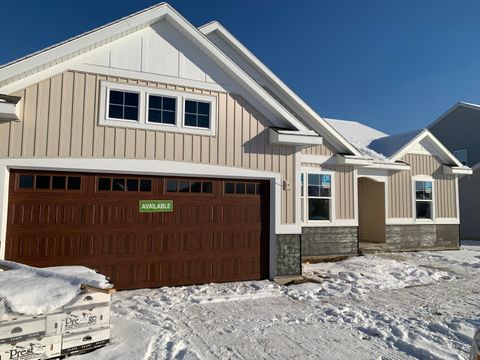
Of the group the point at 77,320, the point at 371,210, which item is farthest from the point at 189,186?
the point at 371,210

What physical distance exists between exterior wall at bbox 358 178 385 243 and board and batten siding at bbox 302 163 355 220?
2.09 metres

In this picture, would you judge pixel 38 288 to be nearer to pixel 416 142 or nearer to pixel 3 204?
pixel 3 204

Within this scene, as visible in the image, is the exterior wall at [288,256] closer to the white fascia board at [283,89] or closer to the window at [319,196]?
the window at [319,196]

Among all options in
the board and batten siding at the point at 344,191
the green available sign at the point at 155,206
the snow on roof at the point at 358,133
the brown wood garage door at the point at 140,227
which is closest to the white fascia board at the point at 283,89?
the board and batten siding at the point at 344,191

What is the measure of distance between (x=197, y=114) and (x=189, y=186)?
5.32 feet

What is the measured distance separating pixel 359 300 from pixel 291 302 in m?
1.36

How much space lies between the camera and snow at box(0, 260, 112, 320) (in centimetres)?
376

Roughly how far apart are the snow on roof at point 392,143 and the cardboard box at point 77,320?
1228 cm

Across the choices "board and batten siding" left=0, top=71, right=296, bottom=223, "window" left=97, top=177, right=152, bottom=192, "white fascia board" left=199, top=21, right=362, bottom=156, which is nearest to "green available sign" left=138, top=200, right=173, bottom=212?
"window" left=97, top=177, right=152, bottom=192

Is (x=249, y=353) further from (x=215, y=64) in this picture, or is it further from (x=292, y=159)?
(x=215, y=64)

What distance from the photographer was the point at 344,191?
12336 mm

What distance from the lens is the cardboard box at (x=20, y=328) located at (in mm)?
3715

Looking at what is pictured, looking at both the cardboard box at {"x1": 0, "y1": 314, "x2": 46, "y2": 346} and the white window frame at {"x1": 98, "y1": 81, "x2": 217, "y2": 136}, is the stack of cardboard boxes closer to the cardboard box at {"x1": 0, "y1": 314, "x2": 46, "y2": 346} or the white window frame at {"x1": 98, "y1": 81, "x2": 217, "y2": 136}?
the cardboard box at {"x1": 0, "y1": 314, "x2": 46, "y2": 346}

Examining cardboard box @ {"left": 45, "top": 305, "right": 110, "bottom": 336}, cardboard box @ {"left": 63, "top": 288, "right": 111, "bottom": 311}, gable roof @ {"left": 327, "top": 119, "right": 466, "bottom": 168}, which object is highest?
gable roof @ {"left": 327, "top": 119, "right": 466, "bottom": 168}
